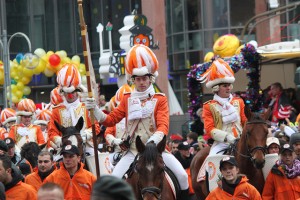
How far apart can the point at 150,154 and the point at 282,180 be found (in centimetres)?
328

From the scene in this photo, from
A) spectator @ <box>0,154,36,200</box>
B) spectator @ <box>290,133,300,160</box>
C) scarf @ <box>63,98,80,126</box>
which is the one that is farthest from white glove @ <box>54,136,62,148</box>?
spectator @ <box>290,133,300,160</box>

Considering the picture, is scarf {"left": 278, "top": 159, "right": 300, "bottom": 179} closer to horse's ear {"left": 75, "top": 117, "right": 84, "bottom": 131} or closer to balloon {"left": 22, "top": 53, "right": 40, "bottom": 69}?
horse's ear {"left": 75, "top": 117, "right": 84, "bottom": 131}

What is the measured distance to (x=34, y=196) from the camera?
10.4m

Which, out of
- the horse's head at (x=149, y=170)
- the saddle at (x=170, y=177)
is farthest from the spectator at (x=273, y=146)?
the horse's head at (x=149, y=170)

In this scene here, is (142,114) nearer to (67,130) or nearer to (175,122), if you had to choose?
(67,130)

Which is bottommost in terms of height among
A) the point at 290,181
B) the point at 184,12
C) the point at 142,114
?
the point at 290,181

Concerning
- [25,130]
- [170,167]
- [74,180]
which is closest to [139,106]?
[170,167]

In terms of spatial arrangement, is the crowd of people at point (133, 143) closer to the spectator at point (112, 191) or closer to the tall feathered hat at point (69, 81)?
the tall feathered hat at point (69, 81)

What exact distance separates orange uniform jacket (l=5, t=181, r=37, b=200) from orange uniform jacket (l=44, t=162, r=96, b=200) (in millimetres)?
1385

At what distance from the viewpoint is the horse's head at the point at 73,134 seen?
1291 centimetres

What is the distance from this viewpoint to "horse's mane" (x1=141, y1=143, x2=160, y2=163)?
10273mm

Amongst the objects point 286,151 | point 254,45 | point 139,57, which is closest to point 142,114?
point 139,57

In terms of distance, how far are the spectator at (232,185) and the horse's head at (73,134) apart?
214 centimetres

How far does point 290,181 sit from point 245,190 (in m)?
1.58
